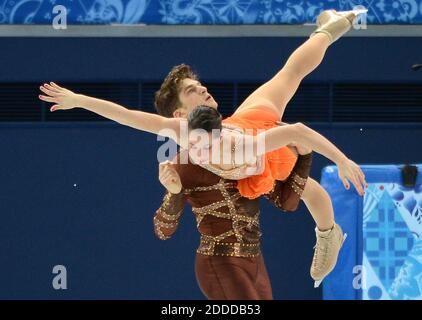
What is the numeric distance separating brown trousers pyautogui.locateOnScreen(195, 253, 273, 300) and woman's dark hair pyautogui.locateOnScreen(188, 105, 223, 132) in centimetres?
68

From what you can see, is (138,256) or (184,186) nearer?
(184,186)

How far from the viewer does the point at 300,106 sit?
27.5ft

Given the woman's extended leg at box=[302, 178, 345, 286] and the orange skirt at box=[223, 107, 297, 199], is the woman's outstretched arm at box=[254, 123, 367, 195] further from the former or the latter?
the woman's extended leg at box=[302, 178, 345, 286]

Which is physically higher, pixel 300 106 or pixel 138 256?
pixel 300 106

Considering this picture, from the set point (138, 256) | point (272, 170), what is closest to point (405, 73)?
point (138, 256)

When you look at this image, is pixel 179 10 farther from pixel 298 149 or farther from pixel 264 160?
pixel 264 160

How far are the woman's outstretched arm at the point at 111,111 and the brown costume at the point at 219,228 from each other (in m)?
0.24

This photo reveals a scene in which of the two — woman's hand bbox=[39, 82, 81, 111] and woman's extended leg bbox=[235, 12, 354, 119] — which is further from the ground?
woman's extended leg bbox=[235, 12, 354, 119]

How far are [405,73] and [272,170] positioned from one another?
3165 millimetres

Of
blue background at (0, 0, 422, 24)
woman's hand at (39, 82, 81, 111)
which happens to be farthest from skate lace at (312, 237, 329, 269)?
blue background at (0, 0, 422, 24)

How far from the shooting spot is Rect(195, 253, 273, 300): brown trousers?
5.23m

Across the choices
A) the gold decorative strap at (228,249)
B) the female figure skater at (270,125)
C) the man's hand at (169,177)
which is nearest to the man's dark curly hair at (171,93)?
the female figure skater at (270,125)

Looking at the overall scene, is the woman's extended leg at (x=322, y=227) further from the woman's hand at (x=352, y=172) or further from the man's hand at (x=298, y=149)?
the woman's hand at (x=352, y=172)
